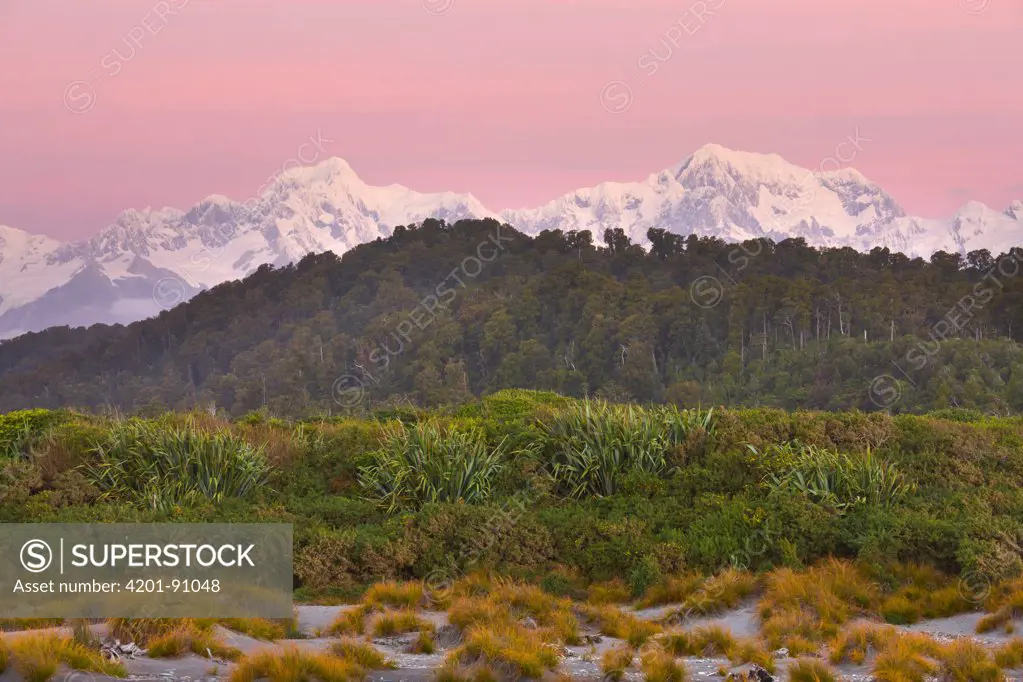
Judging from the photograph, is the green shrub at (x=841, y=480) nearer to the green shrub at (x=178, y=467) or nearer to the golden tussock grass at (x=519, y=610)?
the golden tussock grass at (x=519, y=610)

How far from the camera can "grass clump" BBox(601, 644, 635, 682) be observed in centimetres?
816

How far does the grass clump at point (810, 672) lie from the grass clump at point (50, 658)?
476 cm

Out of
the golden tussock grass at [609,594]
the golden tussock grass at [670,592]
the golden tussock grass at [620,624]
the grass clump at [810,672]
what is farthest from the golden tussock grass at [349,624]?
the grass clump at [810,672]

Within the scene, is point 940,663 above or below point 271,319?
below

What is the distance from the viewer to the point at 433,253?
4567 inches

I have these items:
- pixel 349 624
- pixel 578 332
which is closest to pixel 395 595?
pixel 349 624

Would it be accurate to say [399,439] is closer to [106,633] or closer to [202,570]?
[202,570]

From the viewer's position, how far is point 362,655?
823 centimetres

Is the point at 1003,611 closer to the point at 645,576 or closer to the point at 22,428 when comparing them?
the point at 645,576

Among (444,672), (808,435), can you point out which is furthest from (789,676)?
(808,435)

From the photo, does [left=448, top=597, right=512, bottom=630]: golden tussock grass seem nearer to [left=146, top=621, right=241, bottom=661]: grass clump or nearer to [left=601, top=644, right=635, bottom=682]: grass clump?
[left=601, top=644, right=635, bottom=682]: grass clump

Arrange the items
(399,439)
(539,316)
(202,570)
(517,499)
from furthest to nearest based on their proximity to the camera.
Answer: (539,316), (399,439), (517,499), (202,570)

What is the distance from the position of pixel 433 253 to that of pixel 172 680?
109145 mm

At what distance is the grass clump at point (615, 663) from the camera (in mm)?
8156
